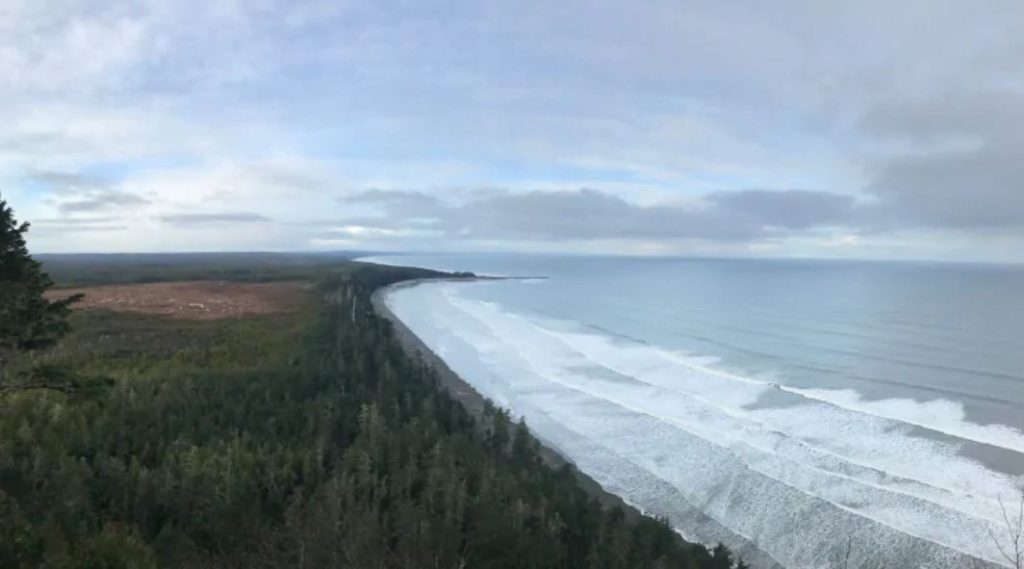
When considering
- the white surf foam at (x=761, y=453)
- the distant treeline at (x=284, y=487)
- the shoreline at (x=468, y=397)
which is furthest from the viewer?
the shoreline at (x=468, y=397)

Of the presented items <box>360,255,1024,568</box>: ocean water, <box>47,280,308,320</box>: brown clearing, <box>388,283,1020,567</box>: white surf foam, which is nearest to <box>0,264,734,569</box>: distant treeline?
<box>388,283,1020,567</box>: white surf foam

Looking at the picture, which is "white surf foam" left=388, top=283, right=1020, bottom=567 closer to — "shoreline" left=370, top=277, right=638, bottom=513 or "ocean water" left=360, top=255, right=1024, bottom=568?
"ocean water" left=360, top=255, right=1024, bottom=568

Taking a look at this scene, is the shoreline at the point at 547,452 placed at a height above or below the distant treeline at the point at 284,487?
below

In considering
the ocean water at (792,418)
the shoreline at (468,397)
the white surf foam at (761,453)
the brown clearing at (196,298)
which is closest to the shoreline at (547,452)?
the shoreline at (468,397)

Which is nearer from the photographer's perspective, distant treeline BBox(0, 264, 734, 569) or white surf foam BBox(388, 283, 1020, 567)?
distant treeline BBox(0, 264, 734, 569)

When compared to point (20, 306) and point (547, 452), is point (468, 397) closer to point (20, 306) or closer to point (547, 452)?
point (547, 452)

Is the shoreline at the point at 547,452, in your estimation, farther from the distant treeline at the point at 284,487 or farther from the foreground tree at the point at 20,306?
the foreground tree at the point at 20,306

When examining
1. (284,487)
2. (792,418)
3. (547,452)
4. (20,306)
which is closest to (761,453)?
(792,418)

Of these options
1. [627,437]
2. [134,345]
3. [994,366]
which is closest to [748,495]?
[627,437]
